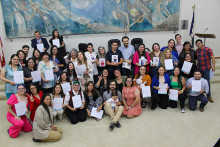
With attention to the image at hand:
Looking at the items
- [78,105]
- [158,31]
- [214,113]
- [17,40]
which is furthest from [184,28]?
[17,40]

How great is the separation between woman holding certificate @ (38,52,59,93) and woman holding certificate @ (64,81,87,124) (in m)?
0.58

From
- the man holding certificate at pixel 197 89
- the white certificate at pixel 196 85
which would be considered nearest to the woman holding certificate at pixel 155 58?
the man holding certificate at pixel 197 89

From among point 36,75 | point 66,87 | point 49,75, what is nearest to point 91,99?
point 66,87

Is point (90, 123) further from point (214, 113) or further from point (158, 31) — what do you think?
point (158, 31)

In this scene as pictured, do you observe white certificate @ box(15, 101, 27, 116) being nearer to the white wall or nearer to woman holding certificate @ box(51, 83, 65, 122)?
woman holding certificate @ box(51, 83, 65, 122)

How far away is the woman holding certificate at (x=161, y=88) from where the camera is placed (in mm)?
4379

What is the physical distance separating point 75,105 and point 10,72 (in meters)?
1.57

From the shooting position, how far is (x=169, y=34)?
736 cm

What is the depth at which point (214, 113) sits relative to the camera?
4266 mm

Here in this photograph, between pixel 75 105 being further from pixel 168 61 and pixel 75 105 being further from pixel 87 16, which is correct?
pixel 87 16

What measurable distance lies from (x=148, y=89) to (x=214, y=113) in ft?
5.44

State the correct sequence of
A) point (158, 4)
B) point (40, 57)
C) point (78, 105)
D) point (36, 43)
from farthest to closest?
point (158, 4) < point (36, 43) < point (40, 57) < point (78, 105)

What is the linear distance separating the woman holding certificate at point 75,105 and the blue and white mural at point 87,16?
3.04m

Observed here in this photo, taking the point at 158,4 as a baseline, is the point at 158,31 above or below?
below
